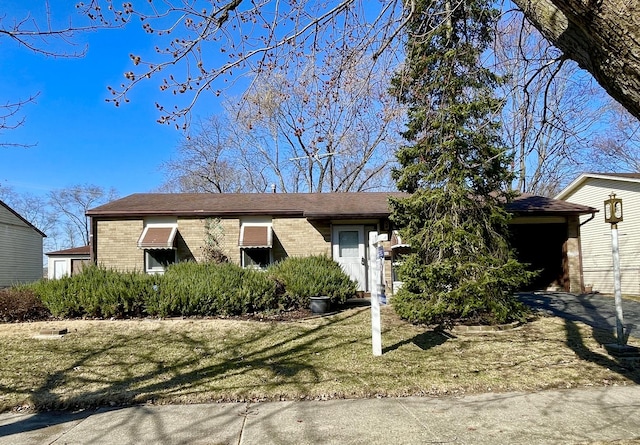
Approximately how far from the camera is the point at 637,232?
16672mm

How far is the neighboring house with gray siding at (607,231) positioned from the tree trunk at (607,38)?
15.0 metres

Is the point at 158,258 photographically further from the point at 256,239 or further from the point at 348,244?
the point at 348,244

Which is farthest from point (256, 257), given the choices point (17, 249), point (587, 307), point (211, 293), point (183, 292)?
point (17, 249)

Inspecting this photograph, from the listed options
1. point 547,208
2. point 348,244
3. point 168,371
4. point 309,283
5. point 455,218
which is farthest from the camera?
point 547,208

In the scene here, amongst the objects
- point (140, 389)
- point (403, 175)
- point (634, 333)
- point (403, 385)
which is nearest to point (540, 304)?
point (634, 333)

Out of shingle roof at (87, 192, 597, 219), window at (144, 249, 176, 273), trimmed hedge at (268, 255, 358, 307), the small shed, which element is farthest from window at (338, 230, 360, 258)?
the small shed

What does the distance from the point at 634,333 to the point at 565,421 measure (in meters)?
5.14

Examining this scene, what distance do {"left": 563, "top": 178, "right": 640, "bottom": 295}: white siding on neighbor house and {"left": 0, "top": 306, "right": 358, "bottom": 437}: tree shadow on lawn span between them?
1463 centimetres

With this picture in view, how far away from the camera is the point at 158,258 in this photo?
44.8ft

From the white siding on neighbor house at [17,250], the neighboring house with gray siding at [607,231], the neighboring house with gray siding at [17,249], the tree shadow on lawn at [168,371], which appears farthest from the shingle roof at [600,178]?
the white siding on neighbor house at [17,250]

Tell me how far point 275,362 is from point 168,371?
157cm

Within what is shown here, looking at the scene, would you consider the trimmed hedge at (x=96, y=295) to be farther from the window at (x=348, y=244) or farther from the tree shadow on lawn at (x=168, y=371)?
the window at (x=348, y=244)

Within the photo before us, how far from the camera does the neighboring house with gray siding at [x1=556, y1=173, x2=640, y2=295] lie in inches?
655

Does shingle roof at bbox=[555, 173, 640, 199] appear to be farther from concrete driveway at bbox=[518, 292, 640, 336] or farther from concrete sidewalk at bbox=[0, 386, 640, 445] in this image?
concrete sidewalk at bbox=[0, 386, 640, 445]
